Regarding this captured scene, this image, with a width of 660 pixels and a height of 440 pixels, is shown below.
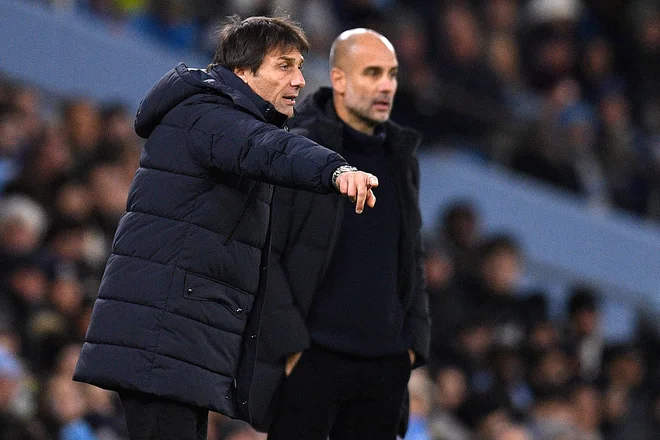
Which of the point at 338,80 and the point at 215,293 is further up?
the point at 338,80

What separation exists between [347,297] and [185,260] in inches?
39.9

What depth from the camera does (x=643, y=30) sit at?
45.4 ft

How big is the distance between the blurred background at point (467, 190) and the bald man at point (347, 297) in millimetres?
1831

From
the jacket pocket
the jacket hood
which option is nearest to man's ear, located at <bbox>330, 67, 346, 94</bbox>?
the jacket hood

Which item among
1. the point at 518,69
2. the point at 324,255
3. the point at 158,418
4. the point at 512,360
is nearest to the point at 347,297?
the point at 324,255

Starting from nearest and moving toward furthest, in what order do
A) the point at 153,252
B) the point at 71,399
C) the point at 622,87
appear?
1. the point at 153,252
2. the point at 71,399
3. the point at 622,87

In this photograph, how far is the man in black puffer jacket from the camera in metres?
4.04

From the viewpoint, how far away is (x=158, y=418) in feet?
13.4

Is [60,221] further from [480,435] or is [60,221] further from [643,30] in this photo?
[643,30]

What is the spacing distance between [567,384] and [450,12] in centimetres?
369

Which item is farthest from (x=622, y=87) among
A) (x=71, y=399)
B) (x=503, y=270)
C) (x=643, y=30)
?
(x=71, y=399)

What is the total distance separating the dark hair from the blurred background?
2.59 metres

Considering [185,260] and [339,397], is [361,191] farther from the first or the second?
[339,397]

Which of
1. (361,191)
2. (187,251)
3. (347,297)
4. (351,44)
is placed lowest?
(347,297)
